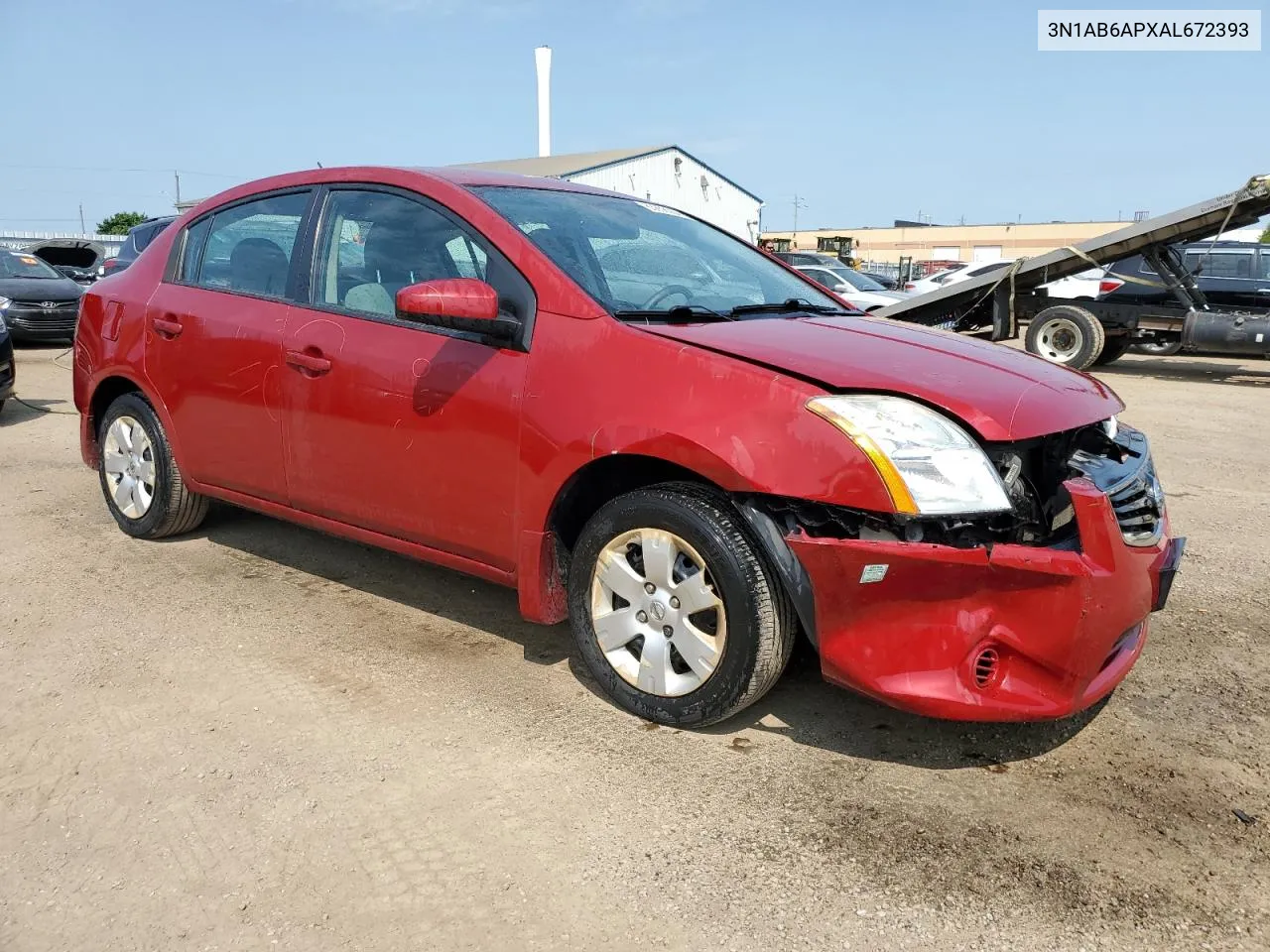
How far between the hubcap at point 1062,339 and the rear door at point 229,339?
10.4 metres

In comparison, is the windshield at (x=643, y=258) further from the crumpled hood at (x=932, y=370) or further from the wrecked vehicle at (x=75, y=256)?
the wrecked vehicle at (x=75, y=256)

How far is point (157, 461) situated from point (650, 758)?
2.91 meters

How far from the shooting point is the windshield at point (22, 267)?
13626mm

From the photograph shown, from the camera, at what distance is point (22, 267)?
13.8 m

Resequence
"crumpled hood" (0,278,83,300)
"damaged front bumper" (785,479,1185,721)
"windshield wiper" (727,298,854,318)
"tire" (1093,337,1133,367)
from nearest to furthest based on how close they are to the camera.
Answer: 1. "damaged front bumper" (785,479,1185,721)
2. "windshield wiper" (727,298,854,318)
3. "tire" (1093,337,1133,367)
4. "crumpled hood" (0,278,83,300)

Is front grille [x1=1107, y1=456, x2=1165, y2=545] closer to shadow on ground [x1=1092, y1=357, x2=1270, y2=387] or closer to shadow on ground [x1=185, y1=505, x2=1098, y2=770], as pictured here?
shadow on ground [x1=185, y1=505, x2=1098, y2=770]

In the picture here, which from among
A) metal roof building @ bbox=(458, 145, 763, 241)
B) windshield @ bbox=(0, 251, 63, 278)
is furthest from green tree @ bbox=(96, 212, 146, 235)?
windshield @ bbox=(0, 251, 63, 278)

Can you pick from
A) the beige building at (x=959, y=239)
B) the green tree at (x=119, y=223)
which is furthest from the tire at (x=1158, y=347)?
the beige building at (x=959, y=239)

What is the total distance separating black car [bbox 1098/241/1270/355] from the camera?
11.7 meters

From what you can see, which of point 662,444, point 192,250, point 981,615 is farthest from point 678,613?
point 192,250

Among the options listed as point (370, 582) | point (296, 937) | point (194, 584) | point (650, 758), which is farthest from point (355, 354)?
point (296, 937)

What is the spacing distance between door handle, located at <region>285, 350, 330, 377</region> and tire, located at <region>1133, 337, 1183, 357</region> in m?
11.4

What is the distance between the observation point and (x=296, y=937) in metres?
2.06

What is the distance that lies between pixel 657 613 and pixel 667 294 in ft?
3.56
